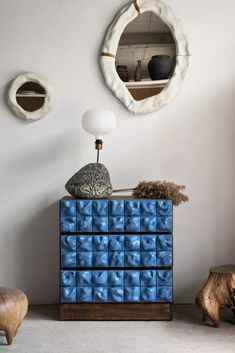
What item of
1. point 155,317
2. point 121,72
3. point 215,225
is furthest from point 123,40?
point 155,317

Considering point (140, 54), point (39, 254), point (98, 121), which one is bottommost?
point (39, 254)

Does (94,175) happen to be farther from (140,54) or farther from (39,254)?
(140,54)

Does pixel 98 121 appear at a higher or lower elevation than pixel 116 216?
higher

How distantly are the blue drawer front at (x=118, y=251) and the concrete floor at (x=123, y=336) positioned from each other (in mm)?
399

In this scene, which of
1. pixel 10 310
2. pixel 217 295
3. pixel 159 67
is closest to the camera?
pixel 10 310

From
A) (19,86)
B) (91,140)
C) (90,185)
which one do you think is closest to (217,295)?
(90,185)

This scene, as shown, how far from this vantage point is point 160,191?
382 cm

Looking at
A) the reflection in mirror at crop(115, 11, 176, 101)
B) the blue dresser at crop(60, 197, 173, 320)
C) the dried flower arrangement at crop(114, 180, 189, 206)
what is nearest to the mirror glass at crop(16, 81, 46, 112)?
the reflection in mirror at crop(115, 11, 176, 101)

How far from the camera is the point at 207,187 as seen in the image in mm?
4258

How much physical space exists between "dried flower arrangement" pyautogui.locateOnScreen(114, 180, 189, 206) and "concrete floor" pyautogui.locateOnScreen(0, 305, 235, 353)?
0.84 m

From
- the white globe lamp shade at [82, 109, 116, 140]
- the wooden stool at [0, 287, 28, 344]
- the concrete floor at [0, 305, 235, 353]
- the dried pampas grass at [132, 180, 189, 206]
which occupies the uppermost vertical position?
the white globe lamp shade at [82, 109, 116, 140]

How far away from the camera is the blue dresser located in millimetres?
3727

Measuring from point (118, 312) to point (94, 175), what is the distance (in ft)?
3.11

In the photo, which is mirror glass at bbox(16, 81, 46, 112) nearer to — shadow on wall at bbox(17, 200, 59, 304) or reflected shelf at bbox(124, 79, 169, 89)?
reflected shelf at bbox(124, 79, 169, 89)
